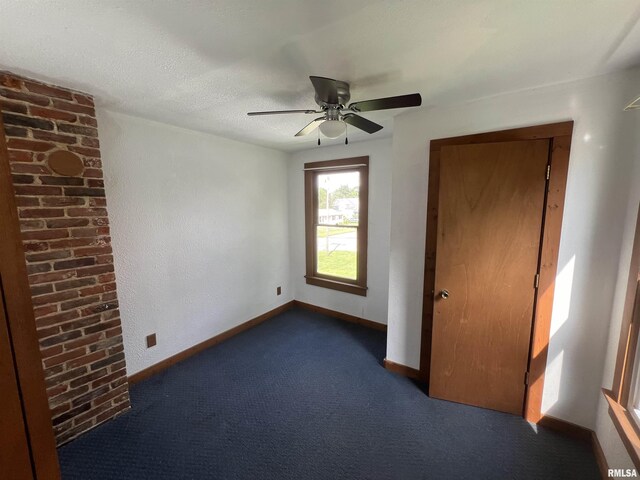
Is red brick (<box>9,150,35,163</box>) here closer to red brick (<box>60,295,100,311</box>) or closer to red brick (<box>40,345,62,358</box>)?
→ red brick (<box>60,295,100,311</box>)

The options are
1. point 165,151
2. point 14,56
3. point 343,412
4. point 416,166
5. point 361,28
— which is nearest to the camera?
point 361,28

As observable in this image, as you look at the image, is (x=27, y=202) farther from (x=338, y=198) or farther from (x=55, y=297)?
(x=338, y=198)

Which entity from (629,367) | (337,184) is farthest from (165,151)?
(629,367)

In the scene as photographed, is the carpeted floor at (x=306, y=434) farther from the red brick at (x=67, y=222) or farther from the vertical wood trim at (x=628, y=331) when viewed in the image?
the red brick at (x=67, y=222)

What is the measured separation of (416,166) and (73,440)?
125 inches

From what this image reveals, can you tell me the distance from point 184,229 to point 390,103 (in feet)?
7.22

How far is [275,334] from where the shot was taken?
3.25 meters

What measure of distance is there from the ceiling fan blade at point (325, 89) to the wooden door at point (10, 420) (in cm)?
137

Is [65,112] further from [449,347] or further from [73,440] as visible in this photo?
[449,347]

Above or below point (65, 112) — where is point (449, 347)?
below

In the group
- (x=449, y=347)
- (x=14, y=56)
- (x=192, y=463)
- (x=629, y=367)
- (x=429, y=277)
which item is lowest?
(x=192, y=463)

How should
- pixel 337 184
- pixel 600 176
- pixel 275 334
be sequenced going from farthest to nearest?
pixel 337 184, pixel 275 334, pixel 600 176

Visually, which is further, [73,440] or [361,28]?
[73,440]

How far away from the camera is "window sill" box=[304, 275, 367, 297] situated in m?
3.44
